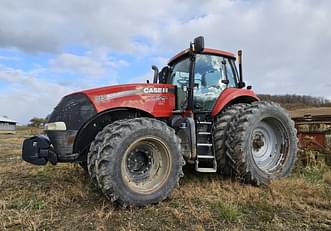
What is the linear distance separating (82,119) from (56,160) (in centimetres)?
67

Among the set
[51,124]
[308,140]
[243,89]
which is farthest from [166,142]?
[308,140]

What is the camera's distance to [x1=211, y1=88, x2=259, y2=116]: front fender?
524cm

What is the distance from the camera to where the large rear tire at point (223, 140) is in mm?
5078

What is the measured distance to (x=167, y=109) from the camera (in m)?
A: 5.16

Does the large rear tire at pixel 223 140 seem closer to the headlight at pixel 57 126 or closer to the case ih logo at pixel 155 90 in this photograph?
the case ih logo at pixel 155 90

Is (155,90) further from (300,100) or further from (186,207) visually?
Answer: (300,100)

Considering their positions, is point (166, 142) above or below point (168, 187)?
above

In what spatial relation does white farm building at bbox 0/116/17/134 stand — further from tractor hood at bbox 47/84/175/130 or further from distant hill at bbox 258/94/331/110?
tractor hood at bbox 47/84/175/130

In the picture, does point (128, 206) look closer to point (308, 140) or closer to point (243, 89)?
point (243, 89)

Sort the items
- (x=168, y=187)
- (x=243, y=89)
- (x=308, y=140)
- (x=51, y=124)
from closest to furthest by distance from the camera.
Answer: (x=168, y=187), (x=51, y=124), (x=243, y=89), (x=308, y=140)

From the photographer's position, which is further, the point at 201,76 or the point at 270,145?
the point at 270,145

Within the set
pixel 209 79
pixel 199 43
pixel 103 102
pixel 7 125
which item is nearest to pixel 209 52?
pixel 209 79

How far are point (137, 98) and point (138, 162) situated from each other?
3.09 ft

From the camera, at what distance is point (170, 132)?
14.6ft
